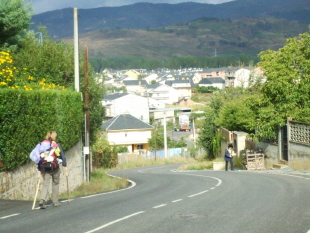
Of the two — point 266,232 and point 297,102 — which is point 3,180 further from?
point 297,102

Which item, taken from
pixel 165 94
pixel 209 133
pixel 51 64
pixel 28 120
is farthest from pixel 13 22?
pixel 165 94

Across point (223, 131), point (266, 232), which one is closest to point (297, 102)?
point (223, 131)

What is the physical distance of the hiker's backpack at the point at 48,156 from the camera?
14.7 metres

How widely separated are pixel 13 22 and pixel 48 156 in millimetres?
13432

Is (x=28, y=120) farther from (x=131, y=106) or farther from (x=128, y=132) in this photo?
(x=131, y=106)

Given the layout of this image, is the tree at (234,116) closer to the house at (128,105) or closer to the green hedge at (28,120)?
the green hedge at (28,120)

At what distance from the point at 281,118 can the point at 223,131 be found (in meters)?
17.7

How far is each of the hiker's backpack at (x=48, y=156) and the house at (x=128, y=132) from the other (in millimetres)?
70179

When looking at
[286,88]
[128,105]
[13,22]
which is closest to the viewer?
[13,22]

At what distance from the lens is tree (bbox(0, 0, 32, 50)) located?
26.1m

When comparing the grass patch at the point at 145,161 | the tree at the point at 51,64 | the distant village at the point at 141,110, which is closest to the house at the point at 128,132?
the distant village at the point at 141,110

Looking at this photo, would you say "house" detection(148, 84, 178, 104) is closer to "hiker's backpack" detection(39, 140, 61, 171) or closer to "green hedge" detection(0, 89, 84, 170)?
"green hedge" detection(0, 89, 84, 170)

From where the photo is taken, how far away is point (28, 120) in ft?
57.1

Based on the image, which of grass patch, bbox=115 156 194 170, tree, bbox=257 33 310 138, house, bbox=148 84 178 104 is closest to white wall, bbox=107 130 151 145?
grass patch, bbox=115 156 194 170
